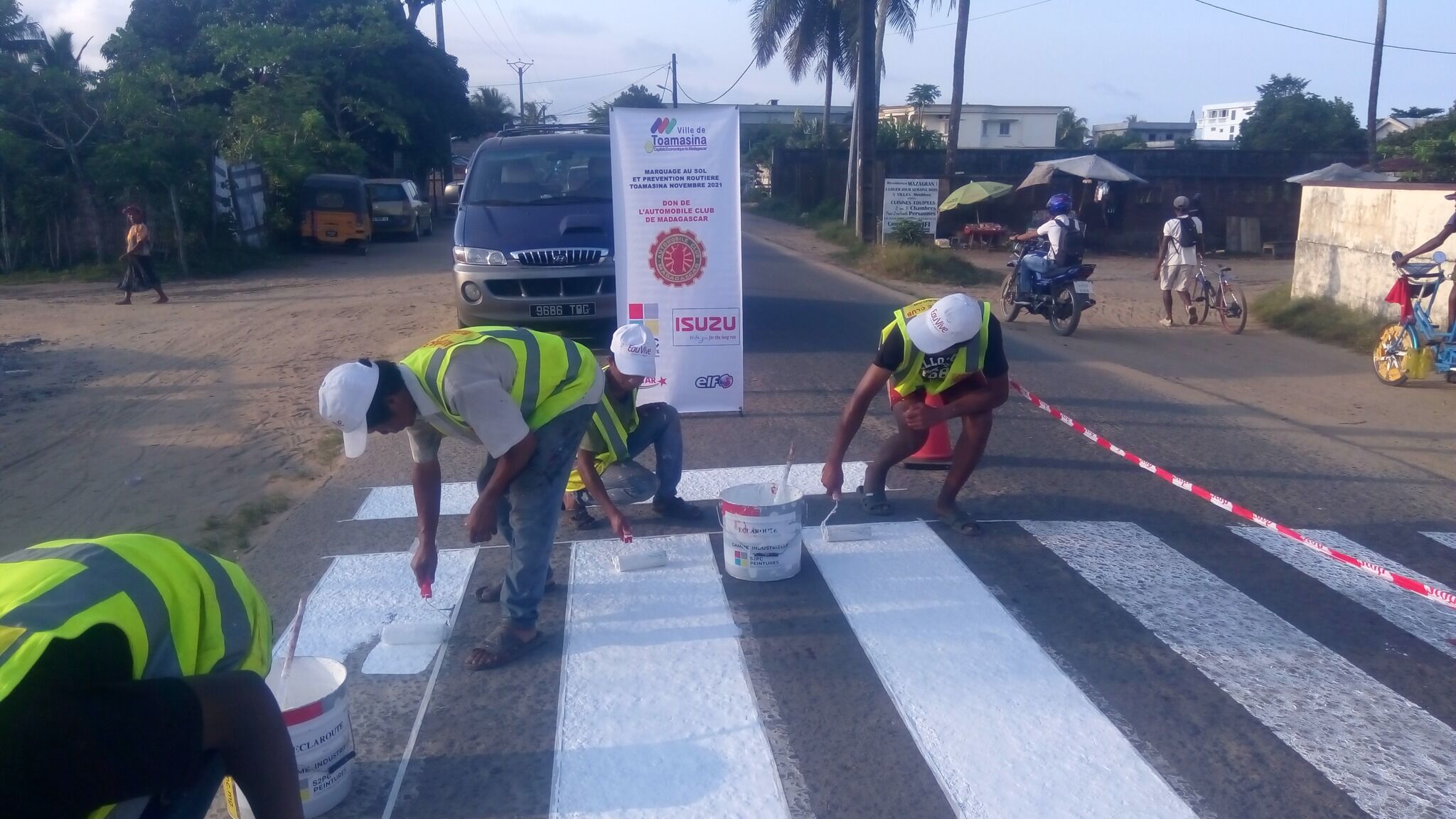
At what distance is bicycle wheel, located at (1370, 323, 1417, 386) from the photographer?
10.7m

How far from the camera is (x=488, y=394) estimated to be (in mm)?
4129

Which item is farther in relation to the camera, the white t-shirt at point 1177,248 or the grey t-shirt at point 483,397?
the white t-shirt at point 1177,248

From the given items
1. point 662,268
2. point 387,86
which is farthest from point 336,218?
point 662,268

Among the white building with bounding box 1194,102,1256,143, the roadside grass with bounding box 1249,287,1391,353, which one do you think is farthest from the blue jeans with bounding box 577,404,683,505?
the white building with bounding box 1194,102,1256,143

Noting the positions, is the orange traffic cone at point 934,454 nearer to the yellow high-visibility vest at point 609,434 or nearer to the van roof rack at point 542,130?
the yellow high-visibility vest at point 609,434

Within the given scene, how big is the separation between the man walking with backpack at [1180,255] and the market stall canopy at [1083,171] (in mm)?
12054

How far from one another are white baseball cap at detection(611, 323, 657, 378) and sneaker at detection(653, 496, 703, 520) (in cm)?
102

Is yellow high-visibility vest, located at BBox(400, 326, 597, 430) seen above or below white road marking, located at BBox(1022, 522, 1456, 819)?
above

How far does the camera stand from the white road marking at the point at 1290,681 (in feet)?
12.2

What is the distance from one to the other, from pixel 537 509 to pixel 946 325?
241 cm

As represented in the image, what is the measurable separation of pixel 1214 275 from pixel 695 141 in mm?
15755

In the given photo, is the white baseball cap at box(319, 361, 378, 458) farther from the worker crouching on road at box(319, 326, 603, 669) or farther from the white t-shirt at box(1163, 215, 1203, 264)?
the white t-shirt at box(1163, 215, 1203, 264)

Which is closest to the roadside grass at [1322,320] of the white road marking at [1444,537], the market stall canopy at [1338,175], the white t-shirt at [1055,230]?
the white t-shirt at [1055,230]

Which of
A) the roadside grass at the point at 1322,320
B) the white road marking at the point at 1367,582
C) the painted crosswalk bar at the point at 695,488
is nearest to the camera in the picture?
the white road marking at the point at 1367,582
